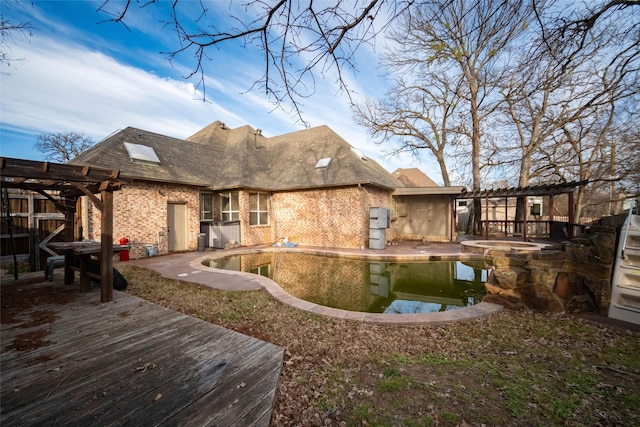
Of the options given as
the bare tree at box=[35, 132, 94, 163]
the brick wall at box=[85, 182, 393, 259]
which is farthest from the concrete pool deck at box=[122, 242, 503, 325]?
the bare tree at box=[35, 132, 94, 163]

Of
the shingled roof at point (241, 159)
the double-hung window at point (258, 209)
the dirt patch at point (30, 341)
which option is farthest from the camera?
the double-hung window at point (258, 209)

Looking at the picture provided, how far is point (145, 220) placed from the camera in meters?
9.80

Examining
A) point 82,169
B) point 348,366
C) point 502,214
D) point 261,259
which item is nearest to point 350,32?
point 348,366

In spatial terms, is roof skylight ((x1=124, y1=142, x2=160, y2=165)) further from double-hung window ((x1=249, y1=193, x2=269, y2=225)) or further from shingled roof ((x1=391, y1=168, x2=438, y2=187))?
shingled roof ((x1=391, y1=168, x2=438, y2=187))

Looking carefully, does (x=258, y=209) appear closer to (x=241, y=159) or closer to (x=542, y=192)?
(x=241, y=159)

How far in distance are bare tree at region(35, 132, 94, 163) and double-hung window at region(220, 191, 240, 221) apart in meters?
19.8

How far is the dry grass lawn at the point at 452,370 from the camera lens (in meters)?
2.11

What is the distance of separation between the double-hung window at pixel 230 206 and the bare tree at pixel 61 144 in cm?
1983

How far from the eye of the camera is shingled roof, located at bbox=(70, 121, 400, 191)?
10367 millimetres

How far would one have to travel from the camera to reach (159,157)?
11516mm

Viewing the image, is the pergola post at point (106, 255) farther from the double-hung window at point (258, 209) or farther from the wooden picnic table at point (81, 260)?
the double-hung window at point (258, 209)

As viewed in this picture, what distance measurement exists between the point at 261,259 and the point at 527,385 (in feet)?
28.7

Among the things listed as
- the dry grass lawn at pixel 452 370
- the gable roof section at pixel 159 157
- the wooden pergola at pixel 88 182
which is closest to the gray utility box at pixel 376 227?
the dry grass lawn at pixel 452 370

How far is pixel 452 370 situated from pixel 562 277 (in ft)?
10.2
